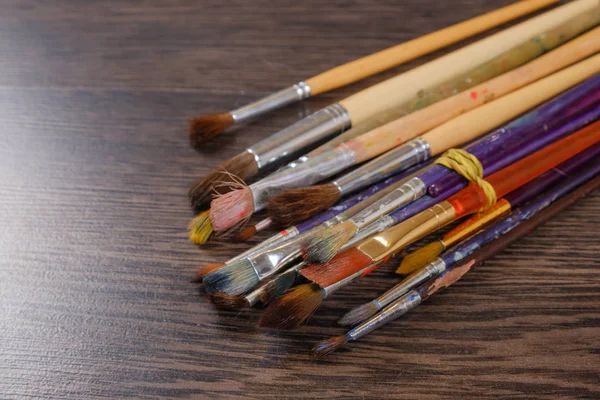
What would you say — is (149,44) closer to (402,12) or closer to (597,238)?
(402,12)

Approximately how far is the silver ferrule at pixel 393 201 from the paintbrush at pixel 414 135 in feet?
0.18

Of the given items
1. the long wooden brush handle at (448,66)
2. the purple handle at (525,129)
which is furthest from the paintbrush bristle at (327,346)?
the long wooden brush handle at (448,66)

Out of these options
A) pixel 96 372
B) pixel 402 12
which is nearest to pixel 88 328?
pixel 96 372

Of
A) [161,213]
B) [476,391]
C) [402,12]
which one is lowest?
[476,391]

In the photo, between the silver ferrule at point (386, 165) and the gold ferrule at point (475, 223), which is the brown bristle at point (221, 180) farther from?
the gold ferrule at point (475, 223)

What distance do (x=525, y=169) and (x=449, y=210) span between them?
0.40ft

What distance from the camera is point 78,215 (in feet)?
2.64

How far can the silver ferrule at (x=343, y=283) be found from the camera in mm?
660

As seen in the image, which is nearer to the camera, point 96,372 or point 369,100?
point 96,372

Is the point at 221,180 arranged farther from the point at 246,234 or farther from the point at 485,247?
the point at 485,247

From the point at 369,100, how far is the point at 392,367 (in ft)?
1.32

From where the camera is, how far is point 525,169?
0.77 meters

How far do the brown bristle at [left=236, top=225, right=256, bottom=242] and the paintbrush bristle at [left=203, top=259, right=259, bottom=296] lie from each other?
9 centimetres

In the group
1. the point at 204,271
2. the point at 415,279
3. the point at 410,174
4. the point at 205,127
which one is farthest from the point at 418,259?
the point at 205,127
